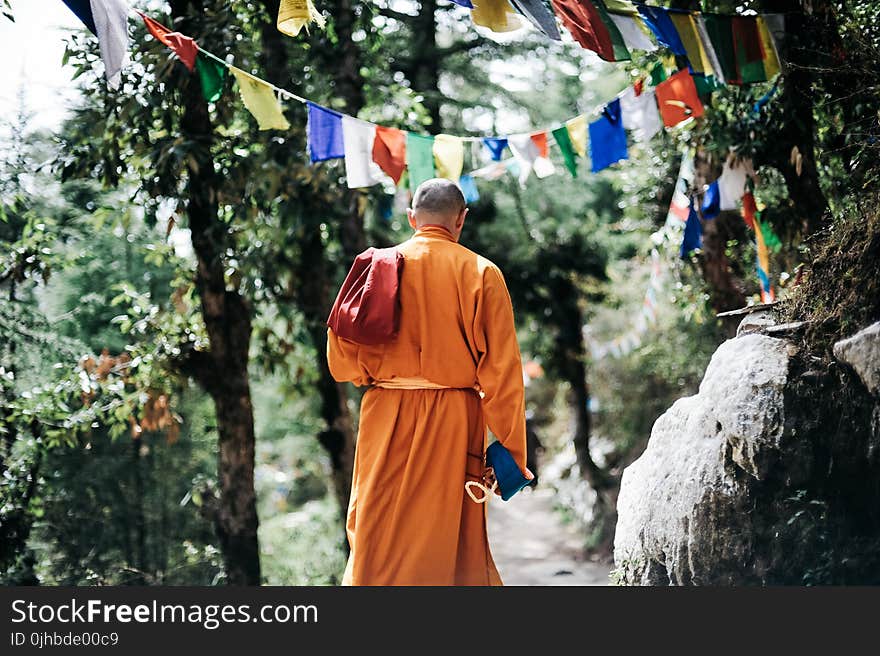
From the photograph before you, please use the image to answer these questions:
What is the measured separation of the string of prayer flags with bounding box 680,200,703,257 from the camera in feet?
20.0

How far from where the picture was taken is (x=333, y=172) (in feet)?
20.5

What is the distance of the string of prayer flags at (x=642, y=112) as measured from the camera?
5.76m

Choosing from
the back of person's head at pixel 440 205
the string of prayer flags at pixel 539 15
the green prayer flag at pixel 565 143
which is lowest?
the back of person's head at pixel 440 205

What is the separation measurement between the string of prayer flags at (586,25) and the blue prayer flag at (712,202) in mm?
1284

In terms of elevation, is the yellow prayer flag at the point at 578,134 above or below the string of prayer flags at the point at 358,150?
above

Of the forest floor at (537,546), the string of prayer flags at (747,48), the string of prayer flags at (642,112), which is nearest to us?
the string of prayer flags at (747,48)

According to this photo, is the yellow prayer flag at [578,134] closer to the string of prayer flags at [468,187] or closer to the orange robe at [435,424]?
the string of prayer flags at [468,187]

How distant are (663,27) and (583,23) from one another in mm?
592

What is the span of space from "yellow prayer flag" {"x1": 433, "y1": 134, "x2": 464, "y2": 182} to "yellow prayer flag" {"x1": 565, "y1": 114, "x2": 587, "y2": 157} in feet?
2.80

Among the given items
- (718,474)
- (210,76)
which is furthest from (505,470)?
(210,76)

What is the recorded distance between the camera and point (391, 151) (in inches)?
211

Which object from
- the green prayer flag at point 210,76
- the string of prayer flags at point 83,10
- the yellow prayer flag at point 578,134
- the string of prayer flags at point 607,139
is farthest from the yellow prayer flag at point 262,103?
the string of prayer flags at point 607,139

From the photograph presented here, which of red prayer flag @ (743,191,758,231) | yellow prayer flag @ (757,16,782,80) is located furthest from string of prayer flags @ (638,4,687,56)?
red prayer flag @ (743,191,758,231)

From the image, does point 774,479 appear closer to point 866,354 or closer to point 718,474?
point 718,474
